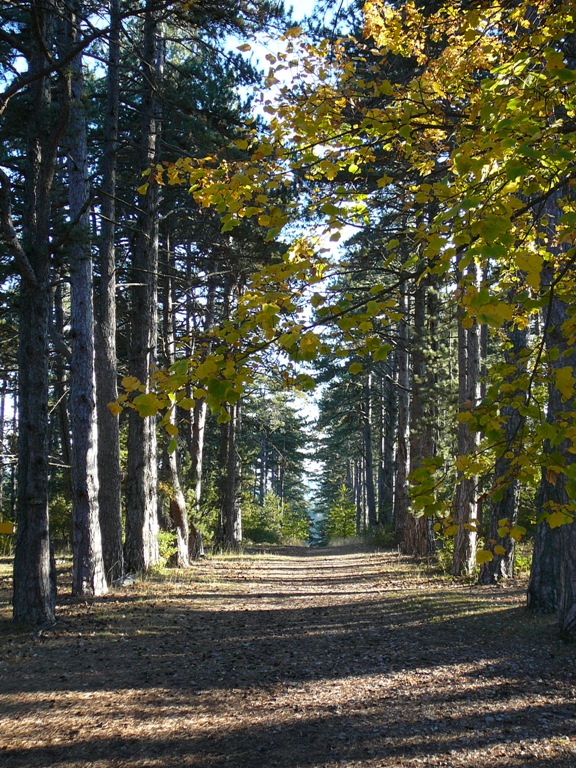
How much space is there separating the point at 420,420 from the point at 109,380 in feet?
25.3

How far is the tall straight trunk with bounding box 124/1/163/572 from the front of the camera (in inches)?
473

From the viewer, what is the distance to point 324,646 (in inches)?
283

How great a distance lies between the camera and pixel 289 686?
562 centimetres

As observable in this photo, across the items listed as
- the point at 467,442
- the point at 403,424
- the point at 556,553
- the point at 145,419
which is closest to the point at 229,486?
the point at 403,424

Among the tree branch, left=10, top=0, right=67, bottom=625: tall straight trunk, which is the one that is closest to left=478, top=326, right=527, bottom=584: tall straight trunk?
left=10, top=0, right=67, bottom=625: tall straight trunk

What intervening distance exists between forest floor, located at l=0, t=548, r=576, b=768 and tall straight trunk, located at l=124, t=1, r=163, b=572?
7.75 feet

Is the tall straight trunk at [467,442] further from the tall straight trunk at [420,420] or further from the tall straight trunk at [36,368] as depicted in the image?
the tall straight trunk at [36,368]

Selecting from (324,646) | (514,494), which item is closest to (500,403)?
(324,646)

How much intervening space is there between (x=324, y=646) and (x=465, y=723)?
2.89m

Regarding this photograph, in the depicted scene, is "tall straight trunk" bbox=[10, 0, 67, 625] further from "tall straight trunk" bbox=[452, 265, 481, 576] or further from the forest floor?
"tall straight trunk" bbox=[452, 265, 481, 576]

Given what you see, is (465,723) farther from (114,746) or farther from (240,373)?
(240,373)

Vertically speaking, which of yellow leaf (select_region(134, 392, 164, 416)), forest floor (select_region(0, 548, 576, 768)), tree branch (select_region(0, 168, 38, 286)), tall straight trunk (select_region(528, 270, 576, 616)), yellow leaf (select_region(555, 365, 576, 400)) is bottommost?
forest floor (select_region(0, 548, 576, 768))

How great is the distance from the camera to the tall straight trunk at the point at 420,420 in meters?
14.0

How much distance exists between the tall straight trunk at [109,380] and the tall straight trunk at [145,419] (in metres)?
1.10
